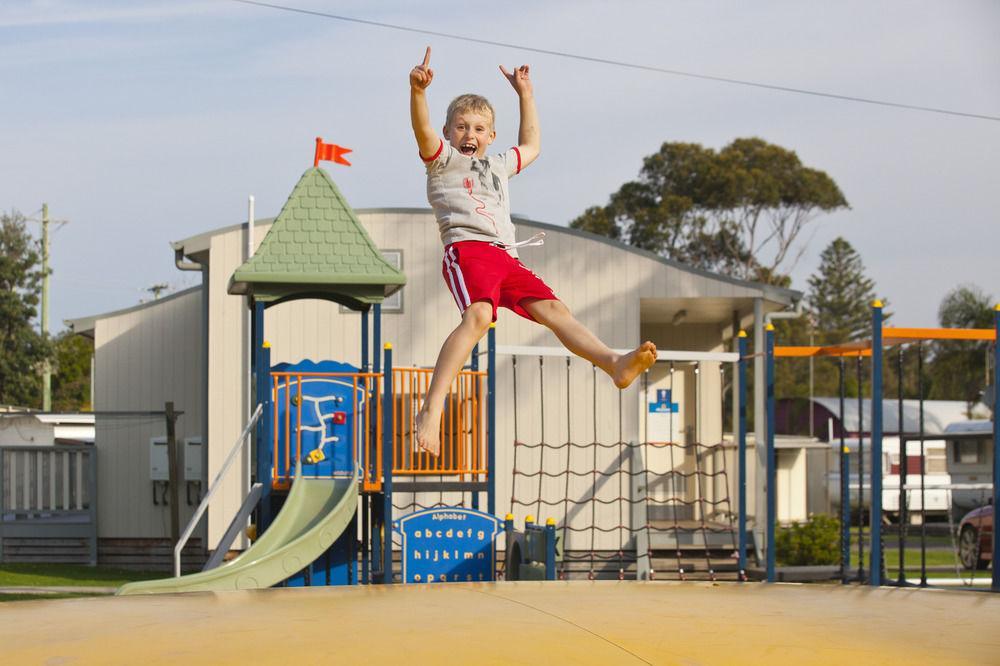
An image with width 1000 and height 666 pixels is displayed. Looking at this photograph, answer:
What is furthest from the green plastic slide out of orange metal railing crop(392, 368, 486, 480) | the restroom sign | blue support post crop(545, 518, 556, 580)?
the restroom sign

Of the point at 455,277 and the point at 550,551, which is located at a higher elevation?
the point at 455,277

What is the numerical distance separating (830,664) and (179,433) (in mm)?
16895

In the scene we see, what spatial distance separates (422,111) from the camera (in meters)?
4.78

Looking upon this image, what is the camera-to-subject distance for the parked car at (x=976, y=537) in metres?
17.4

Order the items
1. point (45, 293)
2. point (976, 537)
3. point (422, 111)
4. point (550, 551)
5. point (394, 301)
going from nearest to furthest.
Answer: point (422, 111), point (550, 551), point (394, 301), point (976, 537), point (45, 293)

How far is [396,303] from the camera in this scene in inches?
676

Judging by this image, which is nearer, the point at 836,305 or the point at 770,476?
the point at 770,476

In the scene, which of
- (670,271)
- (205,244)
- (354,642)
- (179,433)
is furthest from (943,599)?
(179,433)

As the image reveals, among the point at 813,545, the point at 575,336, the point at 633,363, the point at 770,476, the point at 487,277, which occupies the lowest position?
the point at 813,545

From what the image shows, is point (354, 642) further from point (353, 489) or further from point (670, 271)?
point (670, 271)

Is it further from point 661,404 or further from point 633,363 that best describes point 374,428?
point 661,404

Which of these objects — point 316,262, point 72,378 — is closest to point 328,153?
point 316,262

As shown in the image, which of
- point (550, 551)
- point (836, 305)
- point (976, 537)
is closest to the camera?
point (550, 551)

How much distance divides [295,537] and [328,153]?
14.3 ft
